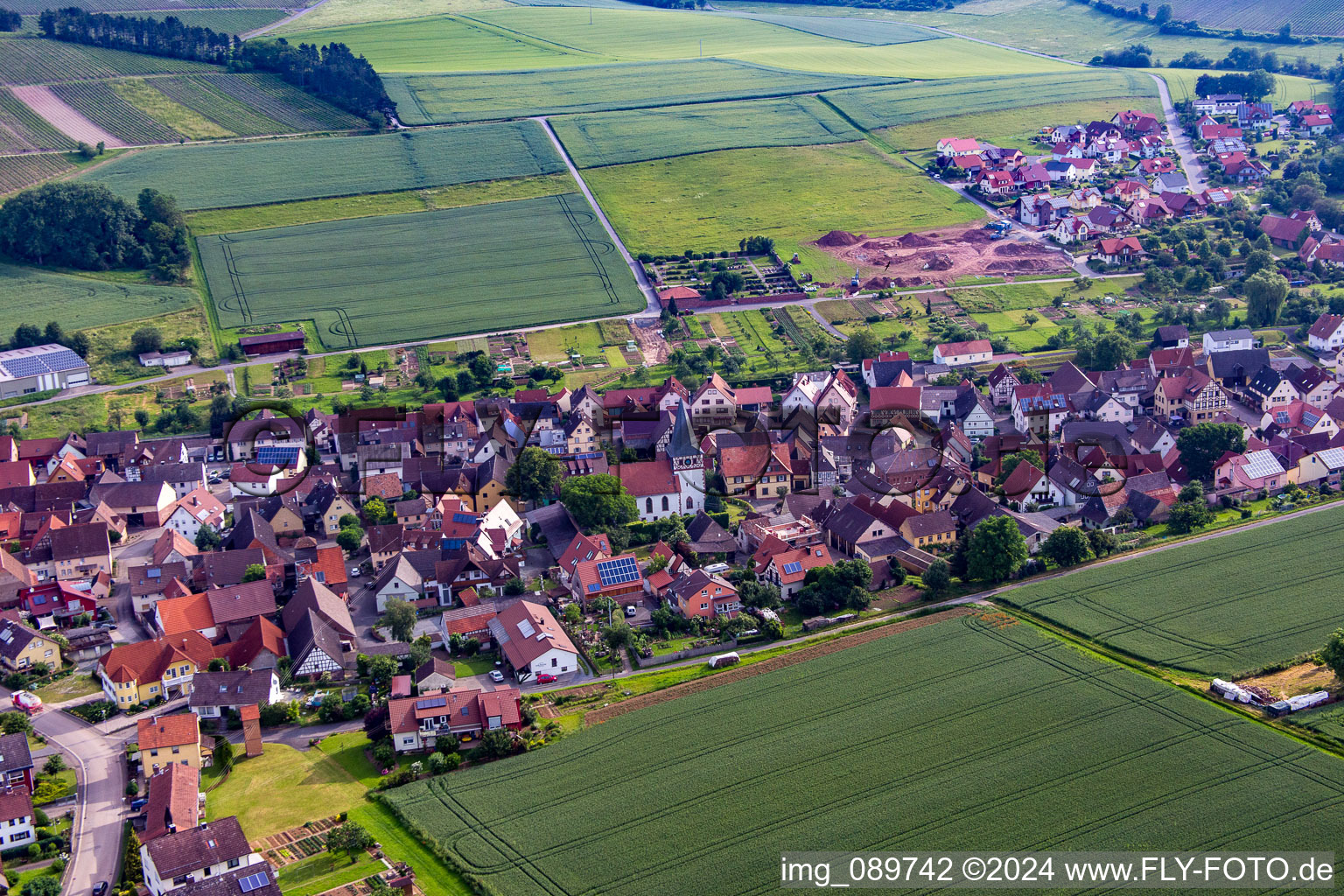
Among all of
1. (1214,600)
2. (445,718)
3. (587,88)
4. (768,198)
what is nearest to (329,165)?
(587,88)

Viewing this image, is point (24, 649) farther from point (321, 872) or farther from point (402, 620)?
point (321, 872)

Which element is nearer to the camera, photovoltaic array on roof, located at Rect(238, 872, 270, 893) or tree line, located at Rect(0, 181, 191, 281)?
photovoltaic array on roof, located at Rect(238, 872, 270, 893)

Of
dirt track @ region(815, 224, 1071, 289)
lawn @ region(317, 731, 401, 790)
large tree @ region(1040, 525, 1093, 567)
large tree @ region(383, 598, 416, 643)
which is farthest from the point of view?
dirt track @ region(815, 224, 1071, 289)

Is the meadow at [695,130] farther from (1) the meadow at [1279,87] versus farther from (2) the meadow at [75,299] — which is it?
(2) the meadow at [75,299]

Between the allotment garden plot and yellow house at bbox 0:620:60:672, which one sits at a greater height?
the allotment garden plot

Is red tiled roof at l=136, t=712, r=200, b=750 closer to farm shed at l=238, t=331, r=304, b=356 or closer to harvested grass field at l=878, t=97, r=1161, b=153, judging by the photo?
farm shed at l=238, t=331, r=304, b=356

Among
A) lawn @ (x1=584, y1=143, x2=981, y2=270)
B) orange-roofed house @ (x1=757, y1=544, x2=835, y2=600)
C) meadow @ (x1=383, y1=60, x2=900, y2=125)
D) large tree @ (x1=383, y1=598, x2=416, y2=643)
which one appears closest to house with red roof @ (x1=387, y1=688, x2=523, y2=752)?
large tree @ (x1=383, y1=598, x2=416, y2=643)

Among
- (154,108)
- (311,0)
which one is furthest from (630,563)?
(311,0)

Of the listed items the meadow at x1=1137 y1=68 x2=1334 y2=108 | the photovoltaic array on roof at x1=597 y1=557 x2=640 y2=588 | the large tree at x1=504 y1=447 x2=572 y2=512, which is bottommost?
the photovoltaic array on roof at x1=597 y1=557 x2=640 y2=588
